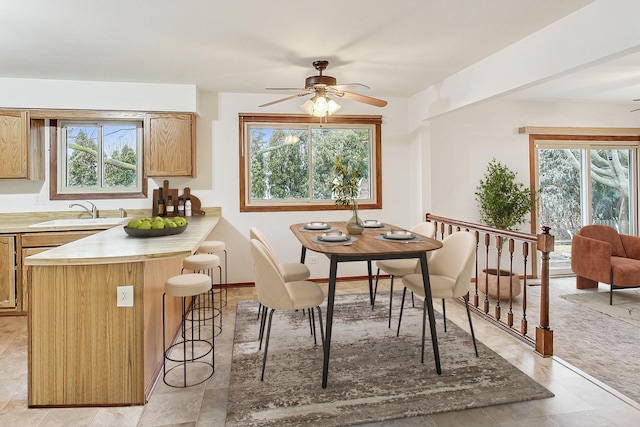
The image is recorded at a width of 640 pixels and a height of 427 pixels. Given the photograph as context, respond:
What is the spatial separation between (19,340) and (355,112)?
166 inches

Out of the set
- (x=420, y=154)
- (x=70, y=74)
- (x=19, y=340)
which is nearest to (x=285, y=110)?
(x=420, y=154)

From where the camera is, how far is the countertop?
6.73 feet

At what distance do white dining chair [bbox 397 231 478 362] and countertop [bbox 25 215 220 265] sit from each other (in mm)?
1618

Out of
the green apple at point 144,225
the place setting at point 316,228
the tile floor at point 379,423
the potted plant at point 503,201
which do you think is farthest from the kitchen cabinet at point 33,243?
the potted plant at point 503,201

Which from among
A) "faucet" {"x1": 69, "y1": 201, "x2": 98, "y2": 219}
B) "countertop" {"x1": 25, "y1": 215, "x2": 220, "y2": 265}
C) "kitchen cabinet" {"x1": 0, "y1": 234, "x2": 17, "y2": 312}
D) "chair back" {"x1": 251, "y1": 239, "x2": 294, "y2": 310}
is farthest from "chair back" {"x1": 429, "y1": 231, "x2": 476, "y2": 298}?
"kitchen cabinet" {"x1": 0, "y1": 234, "x2": 17, "y2": 312}

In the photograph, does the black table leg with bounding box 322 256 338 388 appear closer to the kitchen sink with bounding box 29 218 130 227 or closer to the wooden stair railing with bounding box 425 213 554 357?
the wooden stair railing with bounding box 425 213 554 357

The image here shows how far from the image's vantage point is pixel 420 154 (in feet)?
15.9

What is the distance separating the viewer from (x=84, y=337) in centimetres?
217

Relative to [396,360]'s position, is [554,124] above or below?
above

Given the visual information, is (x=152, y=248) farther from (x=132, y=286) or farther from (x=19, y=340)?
(x=19, y=340)

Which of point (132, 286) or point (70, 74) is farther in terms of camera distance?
point (70, 74)

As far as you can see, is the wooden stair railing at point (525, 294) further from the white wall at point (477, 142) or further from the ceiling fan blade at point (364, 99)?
the ceiling fan blade at point (364, 99)

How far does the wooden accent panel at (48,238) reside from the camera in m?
3.60

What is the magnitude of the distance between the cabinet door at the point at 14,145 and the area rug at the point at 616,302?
6116 mm
